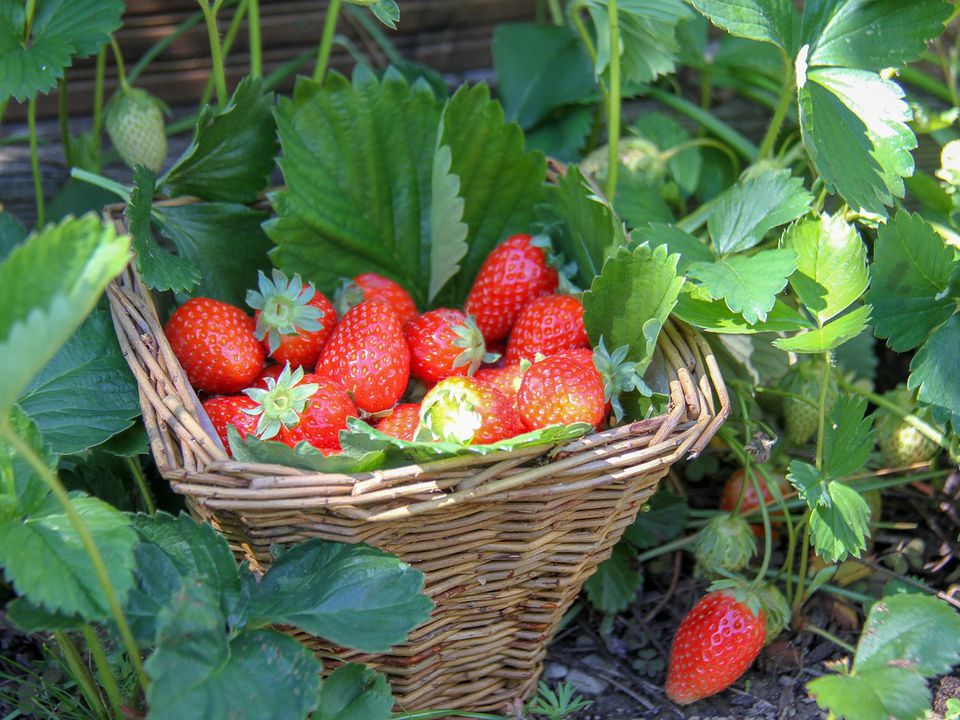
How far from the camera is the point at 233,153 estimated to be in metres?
1.25

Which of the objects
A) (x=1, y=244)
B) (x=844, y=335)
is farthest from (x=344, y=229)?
(x=844, y=335)

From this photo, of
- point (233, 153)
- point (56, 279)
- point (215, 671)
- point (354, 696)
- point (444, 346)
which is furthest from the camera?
point (233, 153)

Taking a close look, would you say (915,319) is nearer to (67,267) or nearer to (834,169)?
(834,169)

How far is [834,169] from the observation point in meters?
1.11

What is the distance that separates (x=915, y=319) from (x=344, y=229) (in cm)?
73

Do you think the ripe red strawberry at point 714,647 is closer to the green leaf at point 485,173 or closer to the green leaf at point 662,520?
the green leaf at point 662,520

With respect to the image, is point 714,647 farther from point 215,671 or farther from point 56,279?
point 56,279

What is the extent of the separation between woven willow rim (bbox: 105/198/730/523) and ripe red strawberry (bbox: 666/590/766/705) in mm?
242

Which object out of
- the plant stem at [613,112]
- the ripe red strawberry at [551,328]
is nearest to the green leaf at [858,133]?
the plant stem at [613,112]

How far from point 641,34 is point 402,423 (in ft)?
2.15

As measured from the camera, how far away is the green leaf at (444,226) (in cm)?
125

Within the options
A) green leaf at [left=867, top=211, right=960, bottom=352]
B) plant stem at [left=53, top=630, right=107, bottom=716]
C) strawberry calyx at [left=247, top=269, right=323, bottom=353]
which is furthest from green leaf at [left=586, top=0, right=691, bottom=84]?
plant stem at [left=53, top=630, right=107, bottom=716]

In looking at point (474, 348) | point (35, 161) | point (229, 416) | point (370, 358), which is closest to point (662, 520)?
point (474, 348)

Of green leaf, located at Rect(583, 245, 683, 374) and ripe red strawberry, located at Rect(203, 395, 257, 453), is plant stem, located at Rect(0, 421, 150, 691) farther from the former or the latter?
green leaf, located at Rect(583, 245, 683, 374)
